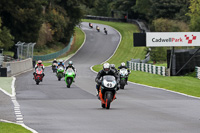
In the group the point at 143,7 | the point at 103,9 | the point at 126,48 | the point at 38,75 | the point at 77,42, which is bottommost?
the point at 126,48

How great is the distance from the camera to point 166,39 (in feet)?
148

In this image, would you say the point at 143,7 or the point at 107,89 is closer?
the point at 107,89

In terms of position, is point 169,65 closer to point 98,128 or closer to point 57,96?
point 57,96

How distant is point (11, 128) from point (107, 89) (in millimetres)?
5485

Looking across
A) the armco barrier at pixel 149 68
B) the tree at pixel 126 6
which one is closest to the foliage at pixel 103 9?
the tree at pixel 126 6

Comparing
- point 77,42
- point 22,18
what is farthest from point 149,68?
point 77,42

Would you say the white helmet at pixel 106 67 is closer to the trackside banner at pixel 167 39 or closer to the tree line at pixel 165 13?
the trackside banner at pixel 167 39

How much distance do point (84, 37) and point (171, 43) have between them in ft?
191

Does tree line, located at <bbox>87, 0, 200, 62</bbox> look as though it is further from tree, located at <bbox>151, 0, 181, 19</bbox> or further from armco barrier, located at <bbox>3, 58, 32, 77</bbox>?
armco barrier, located at <bbox>3, 58, 32, 77</bbox>

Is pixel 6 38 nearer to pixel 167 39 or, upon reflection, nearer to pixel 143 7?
pixel 167 39

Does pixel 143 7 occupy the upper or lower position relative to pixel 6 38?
upper

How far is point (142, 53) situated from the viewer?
286 ft

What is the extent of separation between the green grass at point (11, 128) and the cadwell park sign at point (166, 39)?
33.2m

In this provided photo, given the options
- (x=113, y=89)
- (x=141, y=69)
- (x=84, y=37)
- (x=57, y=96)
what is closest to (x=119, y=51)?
(x=84, y=37)
